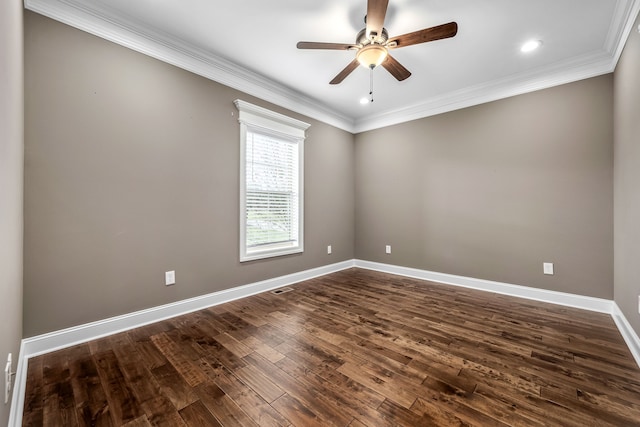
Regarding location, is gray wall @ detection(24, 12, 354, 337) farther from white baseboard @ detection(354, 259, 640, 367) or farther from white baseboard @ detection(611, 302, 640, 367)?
white baseboard @ detection(611, 302, 640, 367)

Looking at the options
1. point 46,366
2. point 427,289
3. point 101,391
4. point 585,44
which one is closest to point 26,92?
point 46,366

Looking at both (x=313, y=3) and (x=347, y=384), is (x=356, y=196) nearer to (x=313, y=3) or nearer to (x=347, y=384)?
(x=313, y=3)

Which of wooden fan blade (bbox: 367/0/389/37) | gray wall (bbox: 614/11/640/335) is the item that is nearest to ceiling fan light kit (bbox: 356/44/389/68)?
wooden fan blade (bbox: 367/0/389/37)

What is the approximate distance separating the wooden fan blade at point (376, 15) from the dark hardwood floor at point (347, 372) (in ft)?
7.84

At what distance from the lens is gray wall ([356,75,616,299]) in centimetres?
276

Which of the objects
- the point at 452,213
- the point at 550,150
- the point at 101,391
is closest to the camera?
the point at 101,391

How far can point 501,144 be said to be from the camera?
3297 millimetres

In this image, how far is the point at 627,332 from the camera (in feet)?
6.95

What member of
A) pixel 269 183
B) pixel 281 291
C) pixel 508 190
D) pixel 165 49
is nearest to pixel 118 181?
pixel 165 49

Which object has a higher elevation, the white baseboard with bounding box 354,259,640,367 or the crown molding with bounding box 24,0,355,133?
the crown molding with bounding box 24,0,355,133

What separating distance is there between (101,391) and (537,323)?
135 inches

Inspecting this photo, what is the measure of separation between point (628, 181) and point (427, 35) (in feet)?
6.83

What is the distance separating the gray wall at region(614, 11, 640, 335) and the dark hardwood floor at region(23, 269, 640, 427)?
40cm

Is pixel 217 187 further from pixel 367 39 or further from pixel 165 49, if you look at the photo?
pixel 367 39
